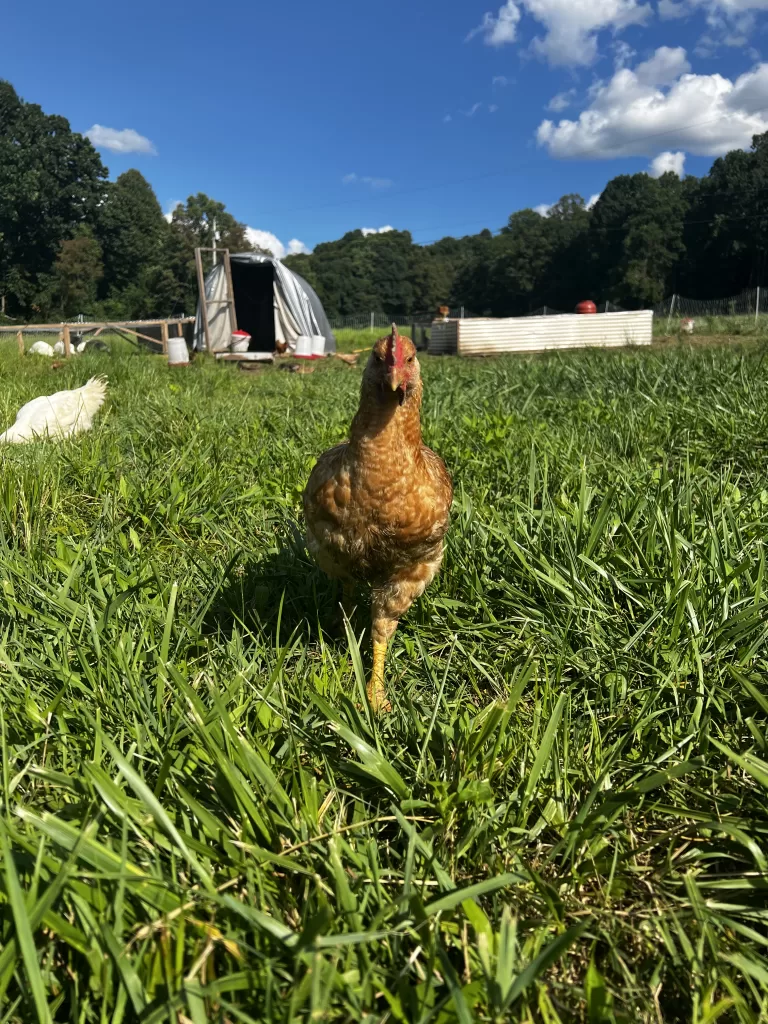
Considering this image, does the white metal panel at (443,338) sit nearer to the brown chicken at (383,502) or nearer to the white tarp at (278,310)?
the white tarp at (278,310)

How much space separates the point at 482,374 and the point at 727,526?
5.01m

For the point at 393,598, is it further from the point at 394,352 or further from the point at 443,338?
the point at 443,338

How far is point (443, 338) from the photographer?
14.9 m

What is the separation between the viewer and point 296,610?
2.32 meters

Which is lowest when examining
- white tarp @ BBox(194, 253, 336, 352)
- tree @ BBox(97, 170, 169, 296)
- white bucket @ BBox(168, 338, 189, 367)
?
white bucket @ BBox(168, 338, 189, 367)

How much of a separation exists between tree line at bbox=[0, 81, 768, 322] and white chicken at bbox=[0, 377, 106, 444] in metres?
49.4

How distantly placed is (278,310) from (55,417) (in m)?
15.5

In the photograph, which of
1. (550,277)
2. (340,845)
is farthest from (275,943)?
(550,277)

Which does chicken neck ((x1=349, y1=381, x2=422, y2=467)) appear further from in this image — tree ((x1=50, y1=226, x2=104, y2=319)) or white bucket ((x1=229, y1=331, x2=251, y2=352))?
tree ((x1=50, y1=226, x2=104, y2=319))

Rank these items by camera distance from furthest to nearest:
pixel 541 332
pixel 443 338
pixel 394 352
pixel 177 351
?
pixel 443 338 < pixel 541 332 < pixel 177 351 < pixel 394 352

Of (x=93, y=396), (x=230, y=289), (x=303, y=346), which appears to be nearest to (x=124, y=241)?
(x=230, y=289)

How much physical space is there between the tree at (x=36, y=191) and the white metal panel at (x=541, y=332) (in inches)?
2007

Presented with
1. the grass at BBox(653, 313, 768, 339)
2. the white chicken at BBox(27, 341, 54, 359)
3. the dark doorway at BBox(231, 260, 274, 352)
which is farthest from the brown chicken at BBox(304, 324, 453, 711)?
the dark doorway at BBox(231, 260, 274, 352)

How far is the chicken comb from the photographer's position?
172 centimetres
